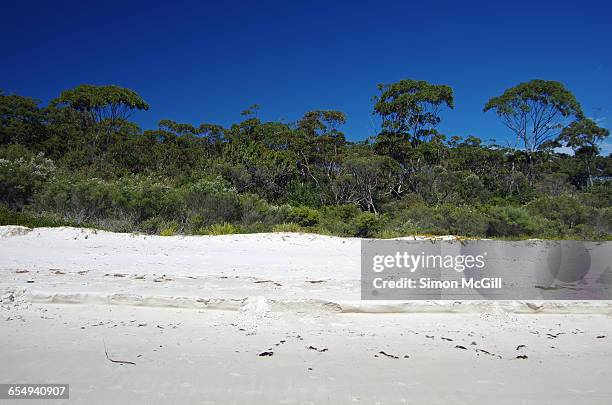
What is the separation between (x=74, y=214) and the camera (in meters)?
14.1

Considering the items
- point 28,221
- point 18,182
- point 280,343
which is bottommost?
point 280,343

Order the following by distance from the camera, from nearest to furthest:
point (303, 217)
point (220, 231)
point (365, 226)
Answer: point (220, 231)
point (365, 226)
point (303, 217)

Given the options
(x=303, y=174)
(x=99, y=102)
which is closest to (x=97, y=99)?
(x=99, y=102)

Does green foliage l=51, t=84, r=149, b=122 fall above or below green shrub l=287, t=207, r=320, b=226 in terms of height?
above

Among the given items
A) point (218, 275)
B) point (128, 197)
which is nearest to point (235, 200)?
point (128, 197)

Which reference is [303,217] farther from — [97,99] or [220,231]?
[97,99]

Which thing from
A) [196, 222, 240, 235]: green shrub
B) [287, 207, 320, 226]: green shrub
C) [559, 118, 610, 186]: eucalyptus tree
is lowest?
[196, 222, 240, 235]: green shrub

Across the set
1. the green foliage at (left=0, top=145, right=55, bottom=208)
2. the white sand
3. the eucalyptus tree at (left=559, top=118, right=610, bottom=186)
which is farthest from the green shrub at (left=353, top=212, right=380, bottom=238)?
the eucalyptus tree at (left=559, top=118, right=610, bottom=186)

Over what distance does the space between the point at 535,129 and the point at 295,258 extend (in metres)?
32.2

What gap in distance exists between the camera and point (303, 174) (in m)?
28.8

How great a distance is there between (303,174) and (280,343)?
2520 centimetres

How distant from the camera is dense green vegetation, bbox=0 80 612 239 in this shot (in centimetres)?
1416

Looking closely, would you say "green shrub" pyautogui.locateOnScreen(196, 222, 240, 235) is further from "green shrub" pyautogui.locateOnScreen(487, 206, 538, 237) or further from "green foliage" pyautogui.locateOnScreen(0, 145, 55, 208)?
"green shrub" pyautogui.locateOnScreen(487, 206, 538, 237)

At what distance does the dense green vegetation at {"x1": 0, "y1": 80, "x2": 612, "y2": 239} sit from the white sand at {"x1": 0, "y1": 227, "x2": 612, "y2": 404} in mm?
7076
